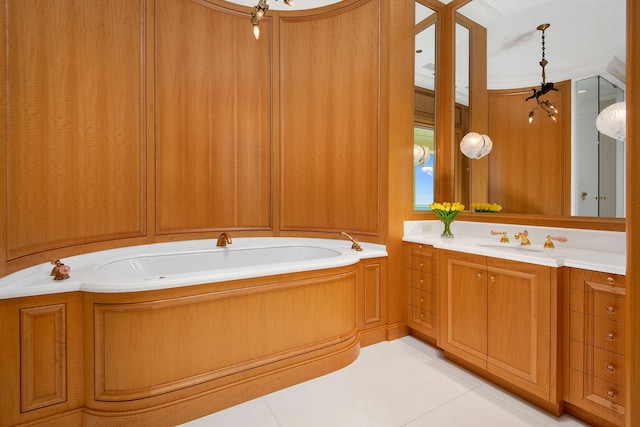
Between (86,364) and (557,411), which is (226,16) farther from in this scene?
(557,411)

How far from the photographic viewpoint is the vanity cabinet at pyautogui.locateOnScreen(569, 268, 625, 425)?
149cm

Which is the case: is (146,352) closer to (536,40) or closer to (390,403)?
(390,403)

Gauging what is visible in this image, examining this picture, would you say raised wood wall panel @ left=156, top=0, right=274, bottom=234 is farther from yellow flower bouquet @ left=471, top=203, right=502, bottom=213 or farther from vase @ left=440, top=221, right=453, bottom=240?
yellow flower bouquet @ left=471, top=203, right=502, bottom=213

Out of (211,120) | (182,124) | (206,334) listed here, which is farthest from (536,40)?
(206,334)

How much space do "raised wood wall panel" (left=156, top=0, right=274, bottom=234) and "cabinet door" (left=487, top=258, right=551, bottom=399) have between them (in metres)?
2.01

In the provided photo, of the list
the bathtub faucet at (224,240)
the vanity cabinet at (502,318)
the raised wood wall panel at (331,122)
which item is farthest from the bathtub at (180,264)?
the vanity cabinet at (502,318)

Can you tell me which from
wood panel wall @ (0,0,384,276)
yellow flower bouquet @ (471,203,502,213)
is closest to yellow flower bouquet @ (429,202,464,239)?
yellow flower bouquet @ (471,203,502,213)

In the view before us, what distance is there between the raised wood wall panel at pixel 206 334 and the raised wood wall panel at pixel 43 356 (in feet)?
0.53

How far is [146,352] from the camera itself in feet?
5.33

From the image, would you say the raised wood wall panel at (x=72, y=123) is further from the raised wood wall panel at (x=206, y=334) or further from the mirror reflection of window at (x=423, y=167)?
the mirror reflection of window at (x=423, y=167)

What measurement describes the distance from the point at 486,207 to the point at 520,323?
108 cm

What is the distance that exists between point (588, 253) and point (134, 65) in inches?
129

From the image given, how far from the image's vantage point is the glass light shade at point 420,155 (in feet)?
9.39

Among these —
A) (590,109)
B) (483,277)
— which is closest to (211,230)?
(483,277)
